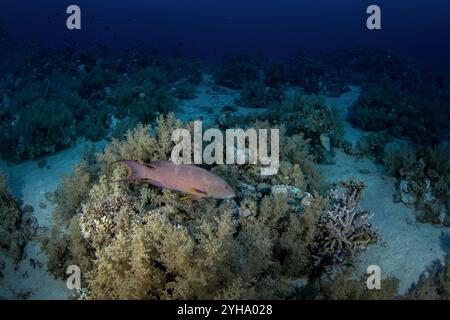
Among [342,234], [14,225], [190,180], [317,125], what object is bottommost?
[14,225]

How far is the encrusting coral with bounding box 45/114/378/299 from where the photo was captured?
3996mm

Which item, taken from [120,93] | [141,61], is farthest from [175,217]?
[141,61]

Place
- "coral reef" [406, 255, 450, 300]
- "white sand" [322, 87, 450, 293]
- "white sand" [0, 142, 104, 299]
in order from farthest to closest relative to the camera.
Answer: "white sand" [322, 87, 450, 293]
"white sand" [0, 142, 104, 299]
"coral reef" [406, 255, 450, 300]

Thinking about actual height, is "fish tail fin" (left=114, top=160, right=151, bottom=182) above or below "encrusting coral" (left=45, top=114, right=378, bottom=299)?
Result: above

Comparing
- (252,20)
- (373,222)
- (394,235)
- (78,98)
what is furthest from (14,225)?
(252,20)

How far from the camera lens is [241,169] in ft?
19.5

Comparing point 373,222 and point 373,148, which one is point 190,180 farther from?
point 373,148

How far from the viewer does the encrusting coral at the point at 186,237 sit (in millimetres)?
3996

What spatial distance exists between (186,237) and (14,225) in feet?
11.9

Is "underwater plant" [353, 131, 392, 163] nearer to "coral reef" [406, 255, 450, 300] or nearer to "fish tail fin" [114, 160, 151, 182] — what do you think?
"coral reef" [406, 255, 450, 300]

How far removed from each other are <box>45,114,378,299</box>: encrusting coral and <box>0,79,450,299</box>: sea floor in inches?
14.7

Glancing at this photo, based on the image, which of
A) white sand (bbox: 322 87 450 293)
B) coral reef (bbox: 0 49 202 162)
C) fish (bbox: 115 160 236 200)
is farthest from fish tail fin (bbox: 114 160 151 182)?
coral reef (bbox: 0 49 202 162)

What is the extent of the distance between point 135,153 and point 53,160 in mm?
3851

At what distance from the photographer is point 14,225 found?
19.3 feet
